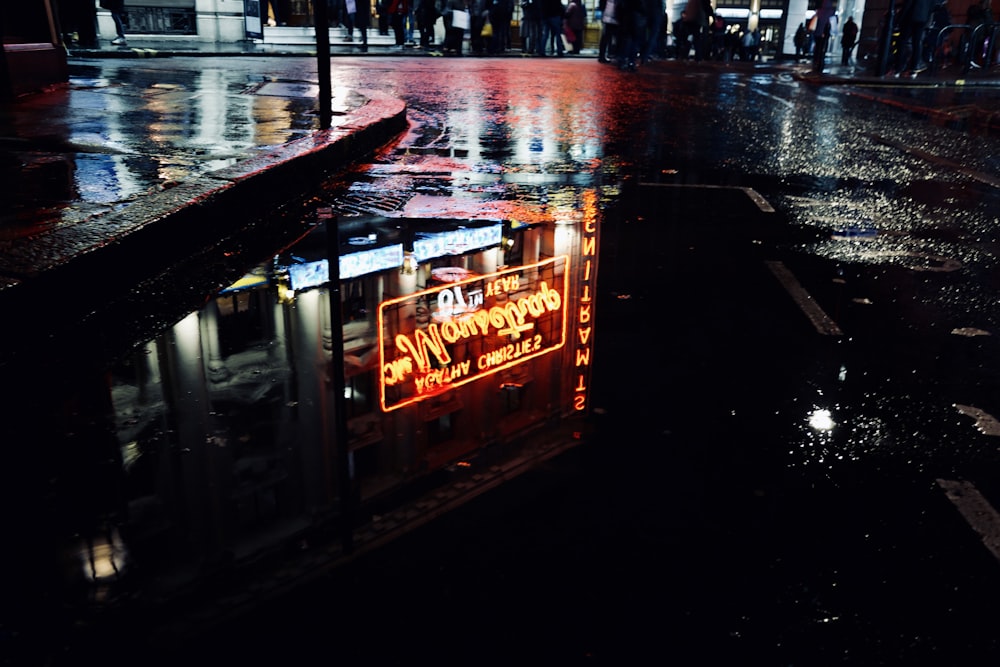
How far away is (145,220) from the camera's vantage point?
410cm

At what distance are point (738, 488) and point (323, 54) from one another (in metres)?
5.69

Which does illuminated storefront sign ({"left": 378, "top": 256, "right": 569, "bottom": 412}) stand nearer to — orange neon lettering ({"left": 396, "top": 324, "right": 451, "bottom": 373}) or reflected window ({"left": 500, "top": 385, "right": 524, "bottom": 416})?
orange neon lettering ({"left": 396, "top": 324, "right": 451, "bottom": 373})

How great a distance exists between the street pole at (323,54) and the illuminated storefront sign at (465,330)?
11.2 ft

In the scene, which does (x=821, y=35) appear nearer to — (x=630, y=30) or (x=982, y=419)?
(x=630, y=30)

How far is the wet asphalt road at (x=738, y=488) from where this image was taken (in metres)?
1.73

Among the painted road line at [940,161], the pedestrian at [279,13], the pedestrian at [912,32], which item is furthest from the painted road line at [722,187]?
the pedestrian at [279,13]

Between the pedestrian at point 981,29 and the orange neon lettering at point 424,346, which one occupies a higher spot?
the pedestrian at point 981,29

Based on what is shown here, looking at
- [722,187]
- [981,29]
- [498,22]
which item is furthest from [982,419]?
[498,22]

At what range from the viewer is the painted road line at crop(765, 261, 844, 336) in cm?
365

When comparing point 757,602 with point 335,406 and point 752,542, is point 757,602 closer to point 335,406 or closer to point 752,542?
point 752,542

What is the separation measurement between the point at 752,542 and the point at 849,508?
335 mm

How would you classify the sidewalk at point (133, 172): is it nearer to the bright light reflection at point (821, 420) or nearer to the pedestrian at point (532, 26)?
the bright light reflection at point (821, 420)

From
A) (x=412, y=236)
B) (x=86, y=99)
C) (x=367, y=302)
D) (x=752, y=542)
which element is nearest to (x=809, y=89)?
(x=86, y=99)

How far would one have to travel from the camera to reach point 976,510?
2.22 m
